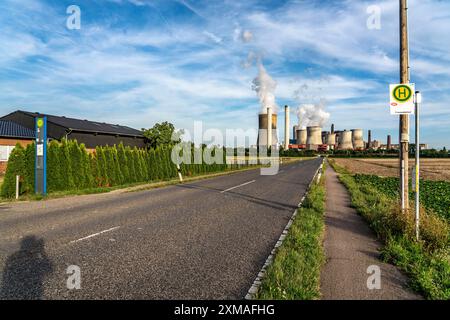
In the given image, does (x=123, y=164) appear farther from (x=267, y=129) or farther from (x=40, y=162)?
(x=267, y=129)

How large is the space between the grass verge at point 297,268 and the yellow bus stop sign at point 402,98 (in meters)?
3.28

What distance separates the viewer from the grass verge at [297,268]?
3.78 metres

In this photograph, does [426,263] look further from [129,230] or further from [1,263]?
[1,263]

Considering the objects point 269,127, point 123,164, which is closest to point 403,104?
point 123,164

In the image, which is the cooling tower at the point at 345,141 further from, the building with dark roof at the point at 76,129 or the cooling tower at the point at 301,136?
the building with dark roof at the point at 76,129

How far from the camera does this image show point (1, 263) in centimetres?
487

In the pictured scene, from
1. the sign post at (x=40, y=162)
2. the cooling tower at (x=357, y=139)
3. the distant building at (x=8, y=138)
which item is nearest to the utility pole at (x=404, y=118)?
the sign post at (x=40, y=162)

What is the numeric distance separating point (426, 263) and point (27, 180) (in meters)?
15.8

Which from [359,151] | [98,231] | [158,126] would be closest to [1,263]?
[98,231]

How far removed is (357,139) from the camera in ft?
405

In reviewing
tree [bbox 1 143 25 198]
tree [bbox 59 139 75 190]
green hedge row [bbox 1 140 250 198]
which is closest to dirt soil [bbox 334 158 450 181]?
green hedge row [bbox 1 140 250 198]

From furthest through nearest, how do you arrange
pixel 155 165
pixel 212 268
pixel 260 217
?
pixel 155 165 → pixel 260 217 → pixel 212 268

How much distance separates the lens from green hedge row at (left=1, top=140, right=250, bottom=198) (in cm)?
1381

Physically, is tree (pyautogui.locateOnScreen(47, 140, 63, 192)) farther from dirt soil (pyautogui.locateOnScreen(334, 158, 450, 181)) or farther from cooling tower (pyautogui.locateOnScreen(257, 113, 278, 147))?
cooling tower (pyautogui.locateOnScreen(257, 113, 278, 147))
